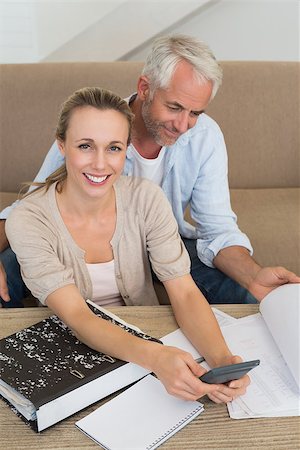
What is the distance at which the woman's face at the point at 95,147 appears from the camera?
129 centimetres

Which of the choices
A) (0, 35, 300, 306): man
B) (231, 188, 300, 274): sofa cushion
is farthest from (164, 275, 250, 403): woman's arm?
(231, 188, 300, 274): sofa cushion

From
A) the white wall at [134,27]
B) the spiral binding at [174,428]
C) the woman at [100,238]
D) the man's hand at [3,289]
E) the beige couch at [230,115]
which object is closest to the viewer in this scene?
the spiral binding at [174,428]

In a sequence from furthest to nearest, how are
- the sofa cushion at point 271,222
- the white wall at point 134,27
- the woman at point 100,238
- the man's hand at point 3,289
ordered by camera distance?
the white wall at point 134,27 → the sofa cushion at point 271,222 → the man's hand at point 3,289 → the woman at point 100,238

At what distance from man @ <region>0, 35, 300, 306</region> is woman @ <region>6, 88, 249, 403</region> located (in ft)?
0.81

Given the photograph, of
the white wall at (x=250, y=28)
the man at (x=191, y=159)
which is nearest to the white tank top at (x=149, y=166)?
the man at (x=191, y=159)


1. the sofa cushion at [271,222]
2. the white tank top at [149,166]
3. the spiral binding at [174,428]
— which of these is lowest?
the sofa cushion at [271,222]

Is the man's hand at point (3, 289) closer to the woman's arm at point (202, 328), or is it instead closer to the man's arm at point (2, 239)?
the man's arm at point (2, 239)

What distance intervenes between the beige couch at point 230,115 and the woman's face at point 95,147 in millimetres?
987

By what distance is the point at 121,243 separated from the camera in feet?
4.57

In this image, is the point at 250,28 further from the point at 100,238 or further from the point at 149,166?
the point at 100,238

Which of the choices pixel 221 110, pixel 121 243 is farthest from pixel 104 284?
pixel 221 110

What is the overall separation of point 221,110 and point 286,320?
134cm

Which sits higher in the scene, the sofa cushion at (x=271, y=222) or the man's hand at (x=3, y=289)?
the man's hand at (x=3, y=289)

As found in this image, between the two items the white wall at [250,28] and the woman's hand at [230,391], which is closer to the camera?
the woman's hand at [230,391]
